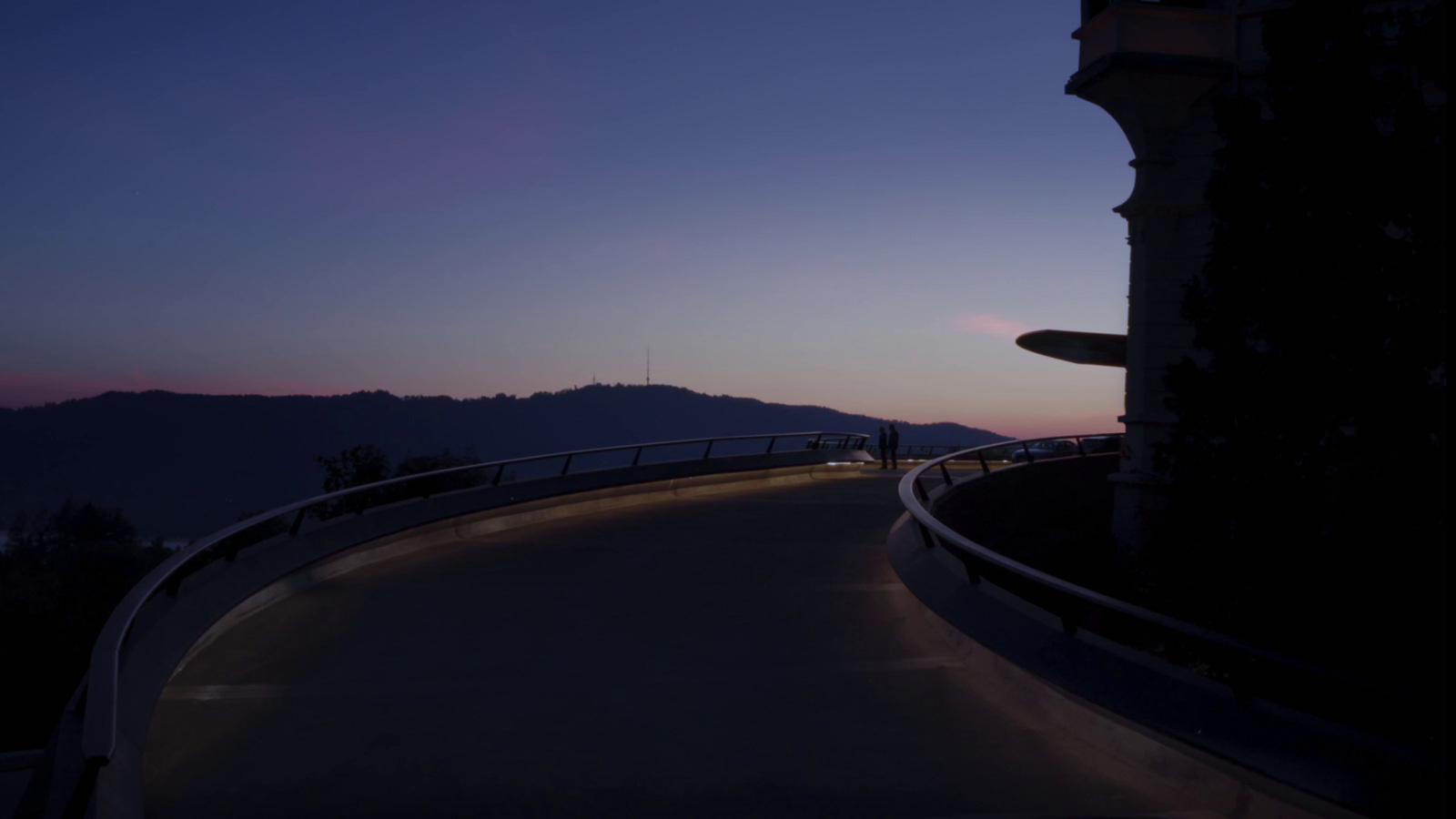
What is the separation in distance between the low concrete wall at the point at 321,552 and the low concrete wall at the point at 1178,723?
15.7ft

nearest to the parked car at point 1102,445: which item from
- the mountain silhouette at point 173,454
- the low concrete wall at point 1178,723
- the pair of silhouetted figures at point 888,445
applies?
the pair of silhouetted figures at point 888,445

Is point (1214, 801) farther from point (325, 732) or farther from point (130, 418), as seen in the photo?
point (130, 418)

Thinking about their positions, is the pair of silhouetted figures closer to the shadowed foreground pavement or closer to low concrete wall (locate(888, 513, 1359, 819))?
the shadowed foreground pavement

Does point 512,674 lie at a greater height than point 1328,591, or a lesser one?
lesser

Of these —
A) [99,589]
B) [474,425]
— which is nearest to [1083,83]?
[99,589]

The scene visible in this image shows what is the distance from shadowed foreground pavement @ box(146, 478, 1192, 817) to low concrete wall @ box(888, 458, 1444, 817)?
21cm

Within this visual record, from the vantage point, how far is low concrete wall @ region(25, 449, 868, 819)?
16.8ft

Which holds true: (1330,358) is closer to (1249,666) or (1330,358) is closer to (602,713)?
(1249,666)

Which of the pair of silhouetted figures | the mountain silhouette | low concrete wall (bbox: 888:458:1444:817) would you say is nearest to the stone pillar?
the pair of silhouetted figures

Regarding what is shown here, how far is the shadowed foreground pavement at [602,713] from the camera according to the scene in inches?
195

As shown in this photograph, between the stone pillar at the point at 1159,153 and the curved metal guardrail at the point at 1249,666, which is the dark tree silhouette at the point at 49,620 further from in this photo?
the curved metal guardrail at the point at 1249,666

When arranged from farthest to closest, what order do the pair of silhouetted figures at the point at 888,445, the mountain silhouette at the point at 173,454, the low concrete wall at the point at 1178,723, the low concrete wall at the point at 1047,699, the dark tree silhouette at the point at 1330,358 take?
1. the mountain silhouette at the point at 173,454
2. the pair of silhouetted figures at the point at 888,445
3. the dark tree silhouette at the point at 1330,358
4. the low concrete wall at the point at 1047,699
5. the low concrete wall at the point at 1178,723

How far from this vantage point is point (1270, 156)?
24.6 ft

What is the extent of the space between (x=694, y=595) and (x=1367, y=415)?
5770 mm
